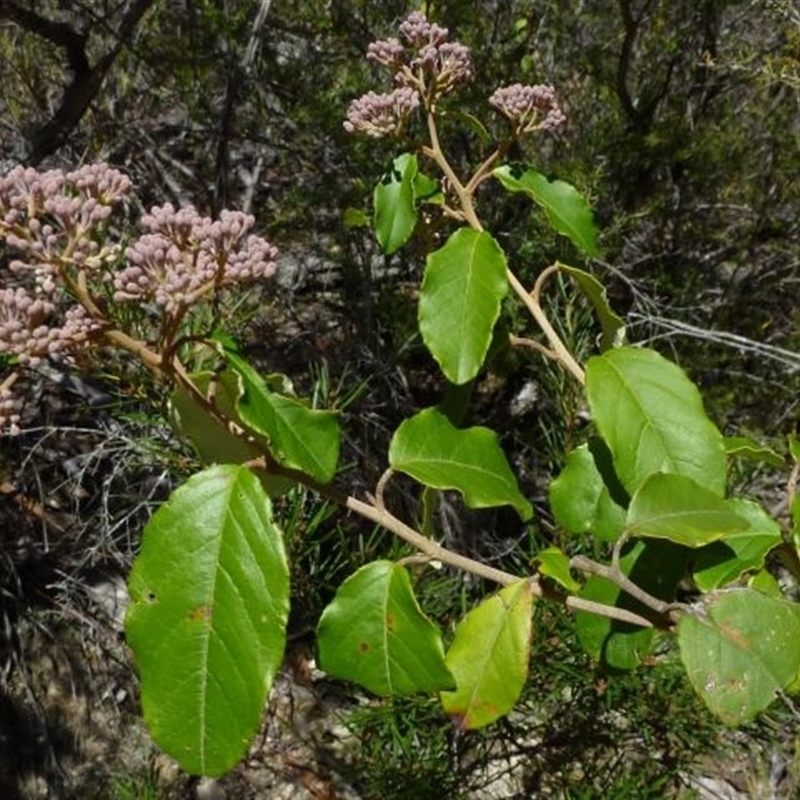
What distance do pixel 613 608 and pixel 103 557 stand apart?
1440 millimetres

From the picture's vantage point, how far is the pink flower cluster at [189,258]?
0.72m

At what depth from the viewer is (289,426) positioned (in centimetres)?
73

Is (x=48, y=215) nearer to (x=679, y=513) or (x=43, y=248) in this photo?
(x=43, y=248)

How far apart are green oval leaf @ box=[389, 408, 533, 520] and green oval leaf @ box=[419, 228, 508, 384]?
0.05 m

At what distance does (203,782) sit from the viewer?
1998 millimetres

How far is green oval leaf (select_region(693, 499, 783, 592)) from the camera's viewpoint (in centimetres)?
80

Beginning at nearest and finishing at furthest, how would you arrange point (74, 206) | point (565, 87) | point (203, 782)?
1. point (74, 206)
2. point (203, 782)
3. point (565, 87)

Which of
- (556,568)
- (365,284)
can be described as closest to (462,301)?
(556,568)

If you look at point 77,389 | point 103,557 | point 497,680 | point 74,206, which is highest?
point 74,206

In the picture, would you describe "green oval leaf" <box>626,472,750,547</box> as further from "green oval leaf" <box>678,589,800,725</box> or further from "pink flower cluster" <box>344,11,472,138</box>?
"pink flower cluster" <box>344,11,472,138</box>

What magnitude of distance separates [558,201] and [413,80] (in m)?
0.20

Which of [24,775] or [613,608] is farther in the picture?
[24,775]

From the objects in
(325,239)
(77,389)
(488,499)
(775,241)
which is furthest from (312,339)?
(488,499)

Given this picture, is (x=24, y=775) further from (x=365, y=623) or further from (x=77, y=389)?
(x=365, y=623)
